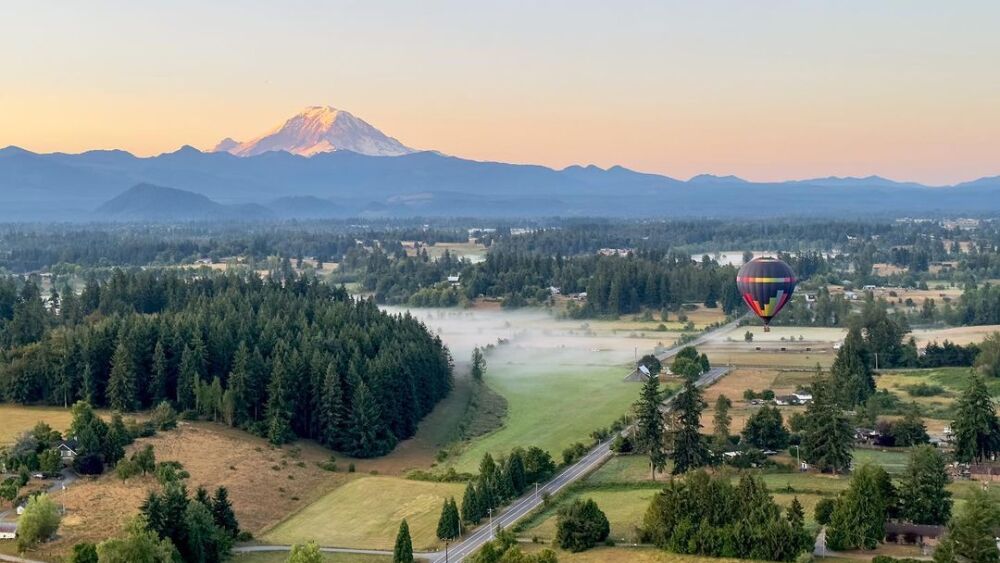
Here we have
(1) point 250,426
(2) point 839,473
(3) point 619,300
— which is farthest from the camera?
(3) point 619,300

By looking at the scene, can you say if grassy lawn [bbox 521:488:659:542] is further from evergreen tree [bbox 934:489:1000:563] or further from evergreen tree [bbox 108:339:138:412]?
evergreen tree [bbox 108:339:138:412]

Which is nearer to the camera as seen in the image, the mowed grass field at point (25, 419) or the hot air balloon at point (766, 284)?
the mowed grass field at point (25, 419)

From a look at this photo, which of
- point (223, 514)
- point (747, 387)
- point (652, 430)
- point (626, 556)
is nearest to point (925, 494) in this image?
point (626, 556)

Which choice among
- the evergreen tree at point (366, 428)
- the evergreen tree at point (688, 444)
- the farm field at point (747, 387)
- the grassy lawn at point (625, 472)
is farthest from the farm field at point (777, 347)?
the evergreen tree at point (688, 444)

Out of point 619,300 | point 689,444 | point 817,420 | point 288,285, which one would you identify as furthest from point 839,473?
point 619,300

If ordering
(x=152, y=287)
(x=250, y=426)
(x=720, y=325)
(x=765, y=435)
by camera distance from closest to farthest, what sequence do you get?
(x=765, y=435)
(x=250, y=426)
(x=152, y=287)
(x=720, y=325)

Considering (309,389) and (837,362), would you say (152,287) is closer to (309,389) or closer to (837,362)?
(309,389)

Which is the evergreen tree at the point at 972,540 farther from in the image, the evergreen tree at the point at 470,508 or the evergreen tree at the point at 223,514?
the evergreen tree at the point at 223,514
